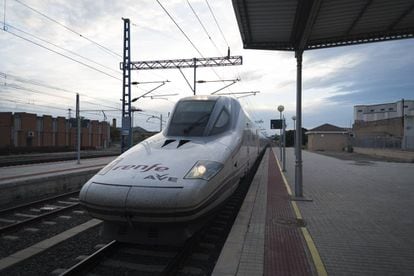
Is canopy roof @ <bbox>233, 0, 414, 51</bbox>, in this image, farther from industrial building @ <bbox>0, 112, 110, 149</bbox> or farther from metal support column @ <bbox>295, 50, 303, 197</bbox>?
industrial building @ <bbox>0, 112, 110, 149</bbox>

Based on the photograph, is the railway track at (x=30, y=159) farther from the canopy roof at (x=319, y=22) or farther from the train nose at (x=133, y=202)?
the train nose at (x=133, y=202)

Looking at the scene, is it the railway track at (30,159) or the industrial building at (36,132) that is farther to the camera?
the industrial building at (36,132)

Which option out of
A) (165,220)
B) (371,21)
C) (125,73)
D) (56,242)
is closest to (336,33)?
(371,21)

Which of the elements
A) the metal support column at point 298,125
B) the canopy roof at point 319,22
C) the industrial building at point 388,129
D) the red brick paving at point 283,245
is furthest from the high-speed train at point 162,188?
the industrial building at point 388,129

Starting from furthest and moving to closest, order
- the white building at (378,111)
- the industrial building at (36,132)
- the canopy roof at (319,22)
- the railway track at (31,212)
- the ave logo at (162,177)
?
the white building at (378,111) → the industrial building at (36,132) → the canopy roof at (319,22) → the railway track at (31,212) → the ave logo at (162,177)

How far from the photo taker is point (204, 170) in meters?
5.49

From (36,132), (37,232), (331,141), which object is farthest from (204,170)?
(36,132)

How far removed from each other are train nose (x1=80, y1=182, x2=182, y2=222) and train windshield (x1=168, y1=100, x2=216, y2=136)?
99.1 inches

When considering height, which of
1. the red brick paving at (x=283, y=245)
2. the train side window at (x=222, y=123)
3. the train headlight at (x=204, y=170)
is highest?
the train side window at (x=222, y=123)

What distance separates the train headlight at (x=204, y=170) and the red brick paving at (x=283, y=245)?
144 cm

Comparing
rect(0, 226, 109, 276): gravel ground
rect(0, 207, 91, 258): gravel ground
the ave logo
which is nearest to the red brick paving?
the ave logo

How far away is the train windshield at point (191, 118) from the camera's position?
288 inches

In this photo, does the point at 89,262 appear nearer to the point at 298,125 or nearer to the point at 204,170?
the point at 204,170

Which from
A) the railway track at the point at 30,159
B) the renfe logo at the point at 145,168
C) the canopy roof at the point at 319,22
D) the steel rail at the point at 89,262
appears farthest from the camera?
the railway track at the point at 30,159
